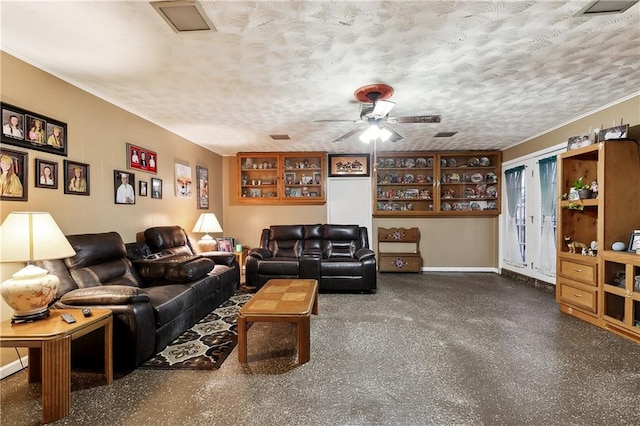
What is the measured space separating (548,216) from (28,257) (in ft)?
19.9

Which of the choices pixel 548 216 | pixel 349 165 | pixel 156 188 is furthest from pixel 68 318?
pixel 548 216

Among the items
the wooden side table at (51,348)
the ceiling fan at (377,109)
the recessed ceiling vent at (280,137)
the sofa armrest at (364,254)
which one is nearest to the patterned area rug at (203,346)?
the wooden side table at (51,348)

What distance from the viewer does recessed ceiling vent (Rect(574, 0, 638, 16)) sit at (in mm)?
1847

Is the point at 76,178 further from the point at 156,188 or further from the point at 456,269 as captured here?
the point at 456,269

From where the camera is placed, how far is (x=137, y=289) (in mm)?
2504

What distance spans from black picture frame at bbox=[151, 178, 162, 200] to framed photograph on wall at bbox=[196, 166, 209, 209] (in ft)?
3.97

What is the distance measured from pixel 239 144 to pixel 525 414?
524cm

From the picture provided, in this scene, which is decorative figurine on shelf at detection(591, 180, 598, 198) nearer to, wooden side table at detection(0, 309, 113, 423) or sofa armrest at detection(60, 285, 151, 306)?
sofa armrest at detection(60, 285, 151, 306)

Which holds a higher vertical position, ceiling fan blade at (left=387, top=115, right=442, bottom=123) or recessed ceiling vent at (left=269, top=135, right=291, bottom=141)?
recessed ceiling vent at (left=269, top=135, right=291, bottom=141)

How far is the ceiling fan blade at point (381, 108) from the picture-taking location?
303cm

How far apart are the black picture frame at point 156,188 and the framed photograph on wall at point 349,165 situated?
333 cm

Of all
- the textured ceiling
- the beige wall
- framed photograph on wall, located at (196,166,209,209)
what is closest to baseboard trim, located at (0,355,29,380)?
the beige wall

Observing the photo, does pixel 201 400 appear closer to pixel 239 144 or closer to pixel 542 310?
pixel 542 310

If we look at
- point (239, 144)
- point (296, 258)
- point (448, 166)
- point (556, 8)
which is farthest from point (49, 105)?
point (448, 166)
